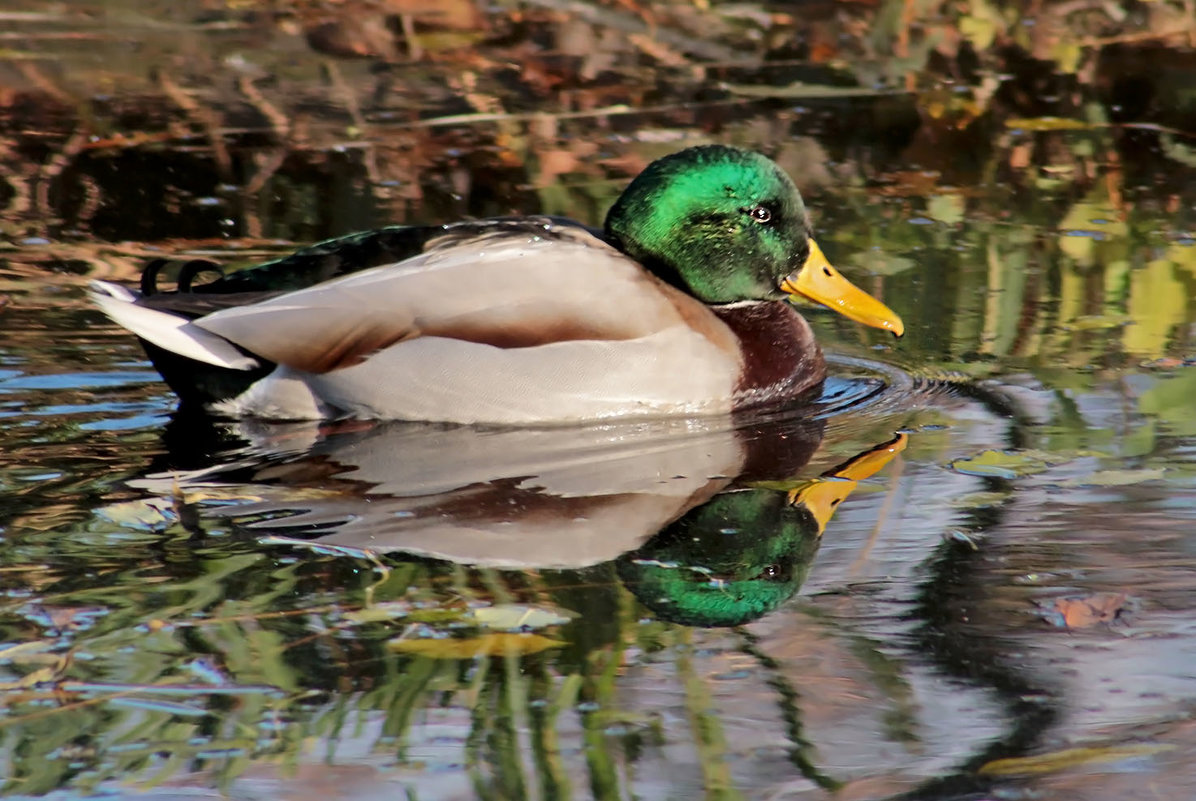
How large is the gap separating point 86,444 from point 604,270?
181 cm

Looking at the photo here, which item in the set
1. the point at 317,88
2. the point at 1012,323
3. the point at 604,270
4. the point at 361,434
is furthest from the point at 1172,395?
the point at 317,88

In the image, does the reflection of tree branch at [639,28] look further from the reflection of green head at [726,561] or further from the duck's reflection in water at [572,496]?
the reflection of green head at [726,561]

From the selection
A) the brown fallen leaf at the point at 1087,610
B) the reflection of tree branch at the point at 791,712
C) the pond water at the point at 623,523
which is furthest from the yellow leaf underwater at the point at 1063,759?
the brown fallen leaf at the point at 1087,610

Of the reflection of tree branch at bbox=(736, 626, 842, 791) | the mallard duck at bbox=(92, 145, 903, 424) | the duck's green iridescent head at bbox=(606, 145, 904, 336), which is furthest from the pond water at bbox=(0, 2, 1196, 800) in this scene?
the duck's green iridescent head at bbox=(606, 145, 904, 336)

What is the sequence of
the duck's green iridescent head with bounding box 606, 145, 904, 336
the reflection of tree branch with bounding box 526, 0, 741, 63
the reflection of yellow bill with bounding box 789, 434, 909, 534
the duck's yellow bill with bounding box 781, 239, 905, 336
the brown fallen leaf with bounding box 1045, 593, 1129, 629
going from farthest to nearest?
the reflection of tree branch with bounding box 526, 0, 741, 63 → the duck's yellow bill with bounding box 781, 239, 905, 336 → the duck's green iridescent head with bounding box 606, 145, 904, 336 → the reflection of yellow bill with bounding box 789, 434, 909, 534 → the brown fallen leaf with bounding box 1045, 593, 1129, 629

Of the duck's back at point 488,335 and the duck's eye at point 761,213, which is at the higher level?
the duck's eye at point 761,213

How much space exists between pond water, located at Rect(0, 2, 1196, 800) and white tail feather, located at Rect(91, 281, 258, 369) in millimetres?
271

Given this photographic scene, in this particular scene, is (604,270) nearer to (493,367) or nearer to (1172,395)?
(493,367)

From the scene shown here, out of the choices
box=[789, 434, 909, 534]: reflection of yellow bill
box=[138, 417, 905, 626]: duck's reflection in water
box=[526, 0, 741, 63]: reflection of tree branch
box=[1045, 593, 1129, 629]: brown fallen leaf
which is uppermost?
box=[526, 0, 741, 63]: reflection of tree branch

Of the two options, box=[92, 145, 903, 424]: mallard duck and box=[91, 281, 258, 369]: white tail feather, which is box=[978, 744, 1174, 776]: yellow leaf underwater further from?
box=[91, 281, 258, 369]: white tail feather

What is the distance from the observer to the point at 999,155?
980cm

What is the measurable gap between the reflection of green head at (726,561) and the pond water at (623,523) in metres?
0.02

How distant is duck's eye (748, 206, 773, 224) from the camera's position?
21.7 ft

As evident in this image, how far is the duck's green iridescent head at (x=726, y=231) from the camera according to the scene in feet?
21.5
